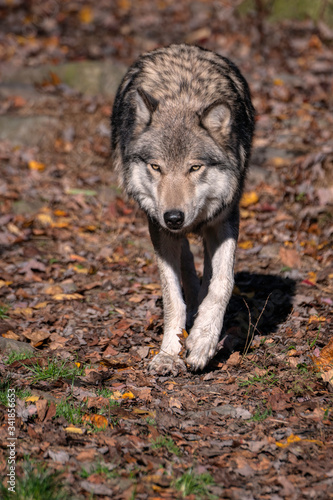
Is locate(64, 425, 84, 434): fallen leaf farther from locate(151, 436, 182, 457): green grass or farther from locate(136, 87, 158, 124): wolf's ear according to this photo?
locate(136, 87, 158, 124): wolf's ear

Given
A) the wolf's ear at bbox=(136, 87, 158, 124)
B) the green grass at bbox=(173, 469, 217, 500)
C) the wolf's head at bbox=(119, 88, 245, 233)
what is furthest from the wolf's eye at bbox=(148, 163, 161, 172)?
the green grass at bbox=(173, 469, 217, 500)

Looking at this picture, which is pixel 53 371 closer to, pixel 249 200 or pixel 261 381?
pixel 261 381

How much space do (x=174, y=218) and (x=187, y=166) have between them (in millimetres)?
512

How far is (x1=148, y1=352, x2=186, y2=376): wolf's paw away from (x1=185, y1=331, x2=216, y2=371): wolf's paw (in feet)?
0.51

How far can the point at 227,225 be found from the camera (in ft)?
18.1

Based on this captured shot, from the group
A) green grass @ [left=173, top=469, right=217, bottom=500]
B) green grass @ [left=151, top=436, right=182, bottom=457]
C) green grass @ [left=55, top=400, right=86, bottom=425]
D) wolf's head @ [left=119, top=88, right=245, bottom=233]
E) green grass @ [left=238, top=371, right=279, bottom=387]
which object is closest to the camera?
green grass @ [left=173, top=469, right=217, bottom=500]

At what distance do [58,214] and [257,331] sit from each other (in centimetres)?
440

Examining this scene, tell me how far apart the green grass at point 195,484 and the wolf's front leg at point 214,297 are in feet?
4.82

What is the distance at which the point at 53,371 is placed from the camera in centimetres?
481

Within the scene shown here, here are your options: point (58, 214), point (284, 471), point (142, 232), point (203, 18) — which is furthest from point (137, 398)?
point (203, 18)

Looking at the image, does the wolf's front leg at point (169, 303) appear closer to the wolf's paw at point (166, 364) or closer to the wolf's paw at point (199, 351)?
the wolf's paw at point (166, 364)

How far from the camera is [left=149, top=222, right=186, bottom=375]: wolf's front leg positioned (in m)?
5.12

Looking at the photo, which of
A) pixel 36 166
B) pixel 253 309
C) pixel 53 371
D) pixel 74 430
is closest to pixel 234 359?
pixel 253 309

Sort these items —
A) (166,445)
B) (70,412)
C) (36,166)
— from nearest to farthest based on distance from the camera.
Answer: (166,445) < (70,412) < (36,166)
